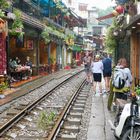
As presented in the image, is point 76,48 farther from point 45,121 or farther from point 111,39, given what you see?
point 45,121

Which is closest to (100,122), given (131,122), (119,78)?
(119,78)

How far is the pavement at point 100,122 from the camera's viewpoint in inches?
418

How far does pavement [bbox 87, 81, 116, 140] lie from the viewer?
1063 centimetres

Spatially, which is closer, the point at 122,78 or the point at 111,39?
the point at 122,78

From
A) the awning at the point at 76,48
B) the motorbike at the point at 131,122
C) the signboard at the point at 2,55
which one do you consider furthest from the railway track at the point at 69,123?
the awning at the point at 76,48

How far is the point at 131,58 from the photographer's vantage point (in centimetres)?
2145

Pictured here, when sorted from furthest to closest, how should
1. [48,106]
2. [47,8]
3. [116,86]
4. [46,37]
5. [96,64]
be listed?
[47,8] → [46,37] → [96,64] → [48,106] → [116,86]

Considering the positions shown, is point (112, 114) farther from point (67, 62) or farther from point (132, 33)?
point (67, 62)

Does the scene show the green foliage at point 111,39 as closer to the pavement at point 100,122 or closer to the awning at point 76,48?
the pavement at point 100,122

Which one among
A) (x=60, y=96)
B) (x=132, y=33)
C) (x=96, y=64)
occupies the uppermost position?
(x=132, y=33)

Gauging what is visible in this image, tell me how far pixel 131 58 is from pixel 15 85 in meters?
7.11

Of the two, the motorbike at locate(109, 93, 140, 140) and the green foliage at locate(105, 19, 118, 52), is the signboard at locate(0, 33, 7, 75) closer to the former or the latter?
the green foliage at locate(105, 19, 118, 52)

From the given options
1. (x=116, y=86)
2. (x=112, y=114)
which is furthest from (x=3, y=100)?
(x=116, y=86)

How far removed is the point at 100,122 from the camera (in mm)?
12586
